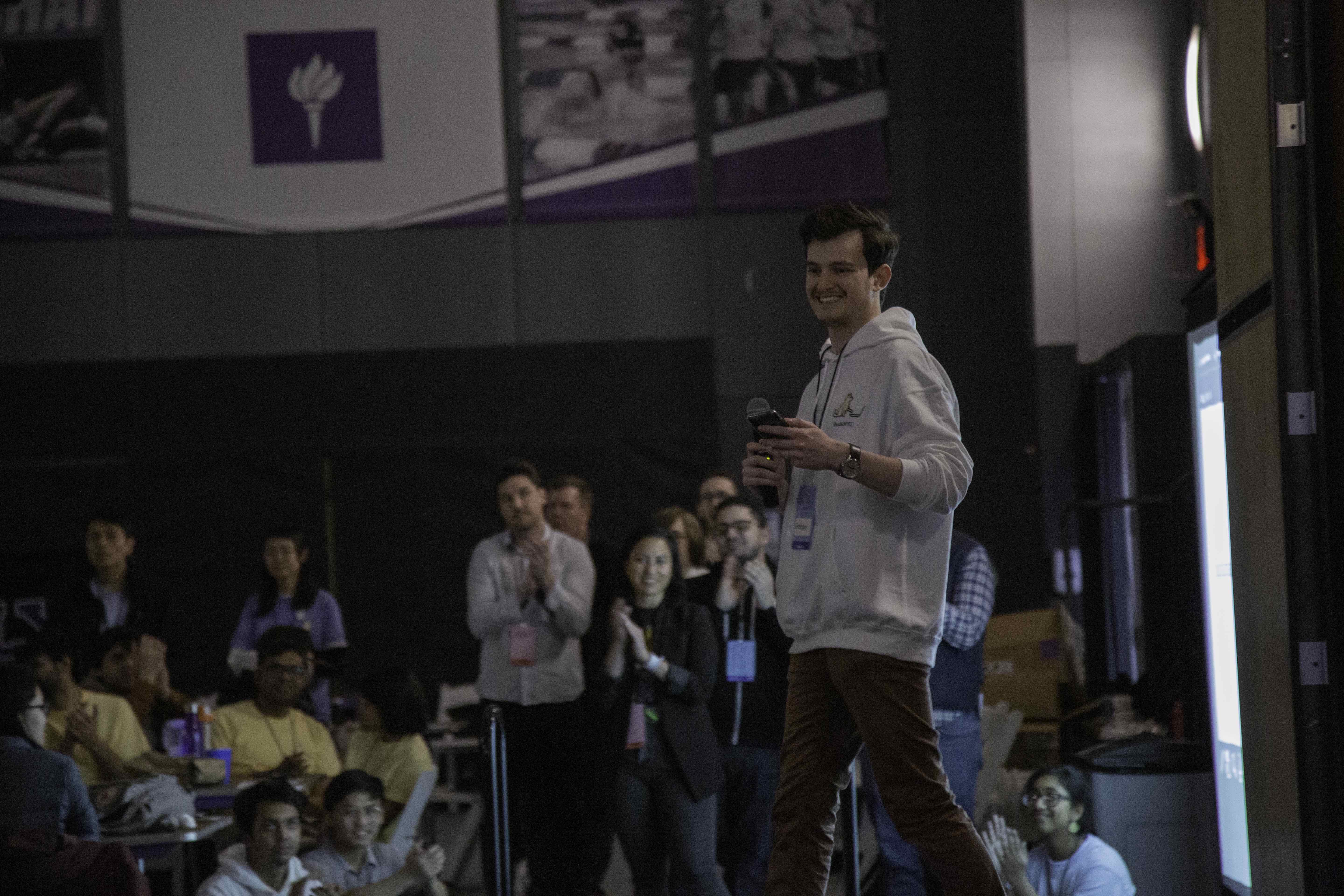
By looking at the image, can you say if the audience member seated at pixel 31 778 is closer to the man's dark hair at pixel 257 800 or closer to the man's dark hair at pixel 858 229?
the man's dark hair at pixel 257 800

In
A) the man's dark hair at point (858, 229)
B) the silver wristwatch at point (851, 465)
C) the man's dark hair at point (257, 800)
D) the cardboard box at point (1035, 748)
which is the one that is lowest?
the cardboard box at point (1035, 748)

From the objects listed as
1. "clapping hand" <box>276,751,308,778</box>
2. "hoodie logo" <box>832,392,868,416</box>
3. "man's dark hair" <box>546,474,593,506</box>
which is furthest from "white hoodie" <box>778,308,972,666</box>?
"man's dark hair" <box>546,474,593,506</box>

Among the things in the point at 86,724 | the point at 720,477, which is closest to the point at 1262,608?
the point at 720,477

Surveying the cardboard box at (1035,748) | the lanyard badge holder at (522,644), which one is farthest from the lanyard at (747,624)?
the cardboard box at (1035,748)

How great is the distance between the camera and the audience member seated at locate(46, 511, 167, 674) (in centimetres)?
593

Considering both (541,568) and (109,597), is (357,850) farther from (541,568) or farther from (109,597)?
(109,597)

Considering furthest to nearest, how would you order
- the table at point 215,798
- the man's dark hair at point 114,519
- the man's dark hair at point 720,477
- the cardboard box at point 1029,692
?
1. the cardboard box at point 1029,692
2. the man's dark hair at point 114,519
3. the man's dark hair at point 720,477
4. the table at point 215,798

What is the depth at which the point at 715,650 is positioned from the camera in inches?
174

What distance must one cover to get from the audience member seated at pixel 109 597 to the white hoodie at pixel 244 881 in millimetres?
2271

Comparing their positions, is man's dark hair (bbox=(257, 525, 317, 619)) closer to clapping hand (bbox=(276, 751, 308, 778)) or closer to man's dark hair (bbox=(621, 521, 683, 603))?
clapping hand (bbox=(276, 751, 308, 778))

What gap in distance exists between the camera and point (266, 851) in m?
3.83

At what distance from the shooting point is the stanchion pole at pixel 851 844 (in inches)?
125

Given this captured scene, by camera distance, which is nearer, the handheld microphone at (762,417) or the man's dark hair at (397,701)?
the handheld microphone at (762,417)

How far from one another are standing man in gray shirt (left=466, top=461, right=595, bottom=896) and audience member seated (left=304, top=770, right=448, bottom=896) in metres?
0.47
